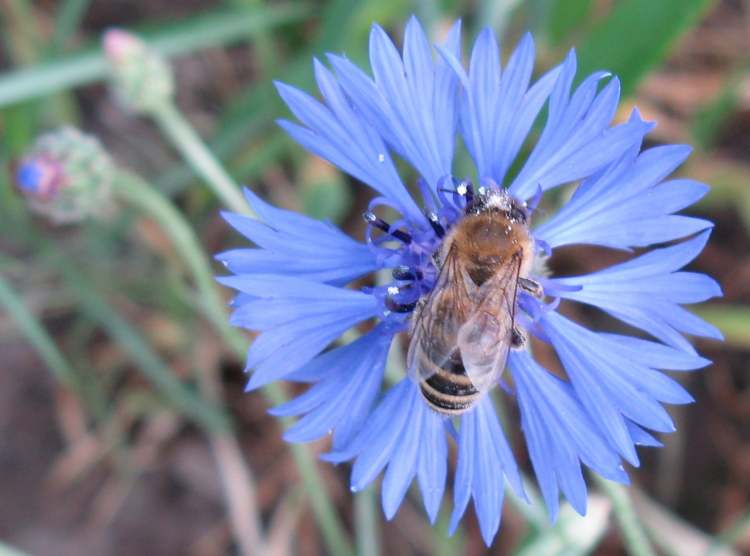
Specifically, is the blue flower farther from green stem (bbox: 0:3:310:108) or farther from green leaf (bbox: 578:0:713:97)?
green stem (bbox: 0:3:310:108)

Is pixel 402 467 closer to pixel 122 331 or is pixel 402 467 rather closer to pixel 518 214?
pixel 518 214

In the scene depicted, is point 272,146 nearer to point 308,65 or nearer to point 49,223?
point 308,65

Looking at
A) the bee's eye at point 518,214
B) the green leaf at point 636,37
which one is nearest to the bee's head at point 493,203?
the bee's eye at point 518,214

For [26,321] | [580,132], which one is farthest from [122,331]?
[580,132]

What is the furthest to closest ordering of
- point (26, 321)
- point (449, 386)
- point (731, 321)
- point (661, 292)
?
1. point (731, 321)
2. point (26, 321)
3. point (661, 292)
4. point (449, 386)

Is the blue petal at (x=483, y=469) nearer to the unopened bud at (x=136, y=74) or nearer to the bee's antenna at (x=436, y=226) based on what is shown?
the bee's antenna at (x=436, y=226)

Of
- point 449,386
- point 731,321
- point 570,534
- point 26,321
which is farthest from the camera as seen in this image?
point 731,321

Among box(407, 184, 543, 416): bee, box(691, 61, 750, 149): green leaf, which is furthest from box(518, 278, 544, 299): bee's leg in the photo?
box(691, 61, 750, 149): green leaf
